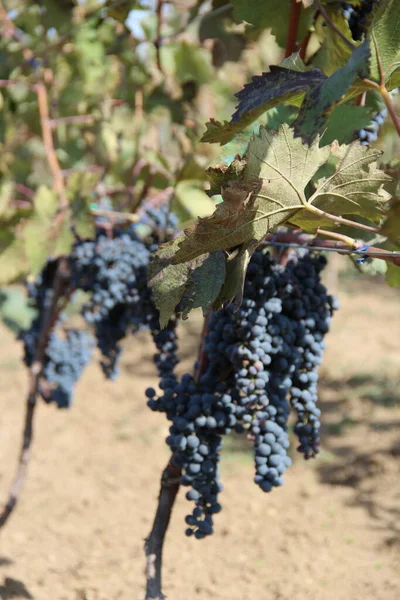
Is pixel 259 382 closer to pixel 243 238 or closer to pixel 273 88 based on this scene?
pixel 243 238

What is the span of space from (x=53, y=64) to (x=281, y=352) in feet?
7.69

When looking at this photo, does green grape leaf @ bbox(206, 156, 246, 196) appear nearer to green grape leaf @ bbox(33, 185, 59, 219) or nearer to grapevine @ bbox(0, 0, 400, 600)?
grapevine @ bbox(0, 0, 400, 600)

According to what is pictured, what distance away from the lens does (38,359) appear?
2.91m

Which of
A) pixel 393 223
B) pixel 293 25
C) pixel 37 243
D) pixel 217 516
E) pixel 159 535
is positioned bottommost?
pixel 159 535

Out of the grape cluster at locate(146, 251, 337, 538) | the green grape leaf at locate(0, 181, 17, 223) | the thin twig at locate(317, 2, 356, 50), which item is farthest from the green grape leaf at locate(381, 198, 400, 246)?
the green grape leaf at locate(0, 181, 17, 223)

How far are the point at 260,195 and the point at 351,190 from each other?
0.17 meters

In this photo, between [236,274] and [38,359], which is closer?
[236,274]

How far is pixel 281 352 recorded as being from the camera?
1.44m

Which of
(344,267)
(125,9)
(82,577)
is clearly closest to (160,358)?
(125,9)

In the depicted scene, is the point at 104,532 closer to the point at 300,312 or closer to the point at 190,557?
the point at 190,557

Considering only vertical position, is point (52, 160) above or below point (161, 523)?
above

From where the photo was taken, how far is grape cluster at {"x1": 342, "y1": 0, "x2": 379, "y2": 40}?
4.64 feet

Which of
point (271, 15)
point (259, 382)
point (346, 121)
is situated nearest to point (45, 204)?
point (271, 15)

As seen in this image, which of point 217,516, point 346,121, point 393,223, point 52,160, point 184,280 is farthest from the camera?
point 217,516
